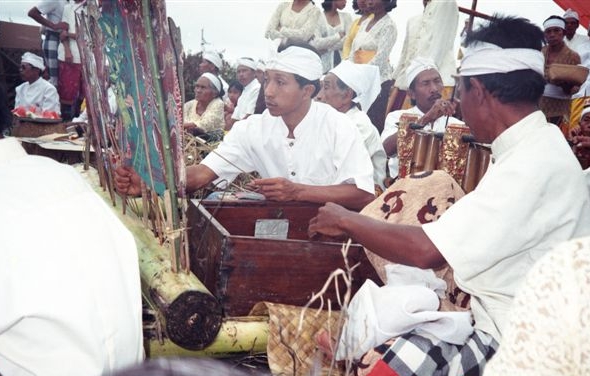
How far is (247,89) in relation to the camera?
26.6ft

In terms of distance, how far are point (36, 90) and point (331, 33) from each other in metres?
5.07

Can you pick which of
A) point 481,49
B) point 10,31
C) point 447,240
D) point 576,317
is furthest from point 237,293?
point 10,31

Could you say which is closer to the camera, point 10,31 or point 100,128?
point 100,128

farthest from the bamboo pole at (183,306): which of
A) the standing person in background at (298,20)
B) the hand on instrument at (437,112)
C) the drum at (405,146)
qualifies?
the standing person in background at (298,20)

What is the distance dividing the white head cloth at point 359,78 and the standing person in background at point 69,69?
5.55 m

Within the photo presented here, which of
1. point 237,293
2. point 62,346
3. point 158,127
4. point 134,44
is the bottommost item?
point 237,293

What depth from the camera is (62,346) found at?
1.43 metres

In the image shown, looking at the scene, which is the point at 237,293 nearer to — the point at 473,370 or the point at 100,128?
the point at 473,370

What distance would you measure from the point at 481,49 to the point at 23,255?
172cm

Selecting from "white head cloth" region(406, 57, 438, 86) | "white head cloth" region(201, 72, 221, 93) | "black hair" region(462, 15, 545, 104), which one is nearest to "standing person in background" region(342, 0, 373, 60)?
"white head cloth" region(406, 57, 438, 86)

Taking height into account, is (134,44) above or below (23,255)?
above

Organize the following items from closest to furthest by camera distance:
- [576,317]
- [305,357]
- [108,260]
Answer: [576,317] → [108,260] → [305,357]

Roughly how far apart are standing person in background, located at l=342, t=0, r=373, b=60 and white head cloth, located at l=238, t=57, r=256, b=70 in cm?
185

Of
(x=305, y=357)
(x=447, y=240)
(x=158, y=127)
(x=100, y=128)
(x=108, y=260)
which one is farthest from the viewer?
(x=100, y=128)
